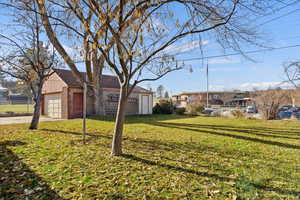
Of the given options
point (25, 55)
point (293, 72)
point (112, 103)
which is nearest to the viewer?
point (25, 55)

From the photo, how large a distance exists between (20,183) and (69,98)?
11.4 m

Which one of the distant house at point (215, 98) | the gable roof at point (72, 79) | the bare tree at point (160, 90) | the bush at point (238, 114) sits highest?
the bare tree at point (160, 90)

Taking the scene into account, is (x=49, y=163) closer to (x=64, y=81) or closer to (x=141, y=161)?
(x=141, y=161)

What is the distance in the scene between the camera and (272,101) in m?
12.8

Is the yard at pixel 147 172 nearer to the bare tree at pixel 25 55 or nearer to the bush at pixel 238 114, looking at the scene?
the bare tree at pixel 25 55

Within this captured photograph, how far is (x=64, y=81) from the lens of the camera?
44.8 ft

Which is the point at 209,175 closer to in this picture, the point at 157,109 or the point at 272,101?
the point at 272,101

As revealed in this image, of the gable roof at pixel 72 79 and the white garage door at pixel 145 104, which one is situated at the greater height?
the gable roof at pixel 72 79

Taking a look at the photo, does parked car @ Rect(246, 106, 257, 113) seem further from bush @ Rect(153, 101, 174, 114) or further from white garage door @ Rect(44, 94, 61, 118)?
white garage door @ Rect(44, 94, 61, 118)

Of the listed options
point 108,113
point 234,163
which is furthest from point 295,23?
point 108,113

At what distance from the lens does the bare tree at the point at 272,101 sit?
502 inches

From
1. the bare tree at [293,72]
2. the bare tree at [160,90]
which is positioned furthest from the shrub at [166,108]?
the bare tree at [160,90]

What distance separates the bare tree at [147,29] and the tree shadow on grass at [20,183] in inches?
66.3

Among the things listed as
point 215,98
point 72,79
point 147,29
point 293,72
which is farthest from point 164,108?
point 215,98
